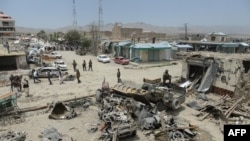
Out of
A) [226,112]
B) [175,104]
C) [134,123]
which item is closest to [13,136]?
[134,123]

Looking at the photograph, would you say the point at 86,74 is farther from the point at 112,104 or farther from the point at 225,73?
the point at 225,73

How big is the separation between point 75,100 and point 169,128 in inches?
307

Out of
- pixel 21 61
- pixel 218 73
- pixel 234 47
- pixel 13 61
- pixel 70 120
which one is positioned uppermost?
pixel 234 47

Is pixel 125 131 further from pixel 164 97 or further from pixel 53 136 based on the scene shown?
pixel 164 97

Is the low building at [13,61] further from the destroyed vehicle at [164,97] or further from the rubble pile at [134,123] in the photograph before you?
the destroyed vehicle at [164,97]

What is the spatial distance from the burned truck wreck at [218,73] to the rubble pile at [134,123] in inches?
255

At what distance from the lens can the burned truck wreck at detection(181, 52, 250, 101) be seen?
685 inches

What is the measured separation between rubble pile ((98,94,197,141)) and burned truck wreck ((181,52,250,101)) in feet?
21.2

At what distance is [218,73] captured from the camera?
62.2 ft

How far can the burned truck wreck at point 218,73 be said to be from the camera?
17.4 metres

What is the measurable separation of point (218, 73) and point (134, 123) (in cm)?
996

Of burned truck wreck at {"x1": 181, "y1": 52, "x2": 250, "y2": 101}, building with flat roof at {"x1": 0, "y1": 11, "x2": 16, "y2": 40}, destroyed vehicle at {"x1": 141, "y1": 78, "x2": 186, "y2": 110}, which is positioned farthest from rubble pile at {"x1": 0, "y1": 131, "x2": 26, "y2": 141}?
building with flat roof at {"x1": 0, "y1": 11, "x2": 16, "y2": 40}

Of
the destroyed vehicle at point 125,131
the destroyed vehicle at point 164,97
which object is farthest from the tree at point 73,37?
the destroyed vehicle at point 125,131

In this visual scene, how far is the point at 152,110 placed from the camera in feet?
47.2
